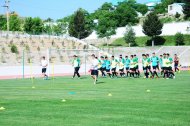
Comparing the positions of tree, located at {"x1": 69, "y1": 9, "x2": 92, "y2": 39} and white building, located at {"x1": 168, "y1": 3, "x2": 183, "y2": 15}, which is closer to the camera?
tree, located at {"x1": 69, "y1": 9, "x2": 92, "y2": 39}

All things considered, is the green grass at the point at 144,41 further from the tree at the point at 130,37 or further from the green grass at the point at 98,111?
the green grass at the point at 98,111

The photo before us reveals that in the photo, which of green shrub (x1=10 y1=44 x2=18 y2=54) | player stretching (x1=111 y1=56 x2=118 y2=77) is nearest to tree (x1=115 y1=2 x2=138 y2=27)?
green shrub (x1=10 y1=44 x2=18 y2=54)

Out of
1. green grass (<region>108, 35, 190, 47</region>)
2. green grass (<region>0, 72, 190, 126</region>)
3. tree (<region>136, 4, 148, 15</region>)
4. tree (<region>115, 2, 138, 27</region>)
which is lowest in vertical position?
green grass (<region>0, 72, 190, 126</region>)

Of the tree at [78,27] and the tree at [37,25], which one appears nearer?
the tree at [78,27]

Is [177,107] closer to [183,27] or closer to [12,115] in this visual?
[12,115]

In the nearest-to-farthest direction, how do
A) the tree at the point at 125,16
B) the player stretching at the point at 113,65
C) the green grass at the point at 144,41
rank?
the player stretching at the point at 113,65, the green grass at the point at 144,41, the tree at the point at 125,16

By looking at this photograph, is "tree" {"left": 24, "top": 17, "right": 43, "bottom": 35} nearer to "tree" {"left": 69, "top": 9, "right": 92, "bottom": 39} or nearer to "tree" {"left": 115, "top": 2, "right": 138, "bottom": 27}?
"tree" {"left": 69, "top": 9, "right": 92, "bottom": 39}

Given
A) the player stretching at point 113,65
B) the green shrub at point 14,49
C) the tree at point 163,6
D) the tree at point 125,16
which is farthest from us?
the tree at point 163,6

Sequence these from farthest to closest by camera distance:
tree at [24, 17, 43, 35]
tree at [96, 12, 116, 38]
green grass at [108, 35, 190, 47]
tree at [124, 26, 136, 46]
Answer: tree at [24, 17, 43, 35], tree at [96, 12, 116, 38], tree at [124, 26, 136, 46], green grass at [108, 35, 190, 47]

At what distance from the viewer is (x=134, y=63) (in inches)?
1268

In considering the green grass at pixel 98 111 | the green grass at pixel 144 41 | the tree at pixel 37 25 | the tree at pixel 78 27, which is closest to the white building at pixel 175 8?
the green grass at pixel 144 41

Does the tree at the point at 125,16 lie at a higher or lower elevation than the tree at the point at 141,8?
lower

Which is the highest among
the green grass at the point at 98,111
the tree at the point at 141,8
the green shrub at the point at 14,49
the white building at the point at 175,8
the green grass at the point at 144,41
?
the tree at the point at 141,8

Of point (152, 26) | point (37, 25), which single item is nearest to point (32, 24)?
point (37, 25)
